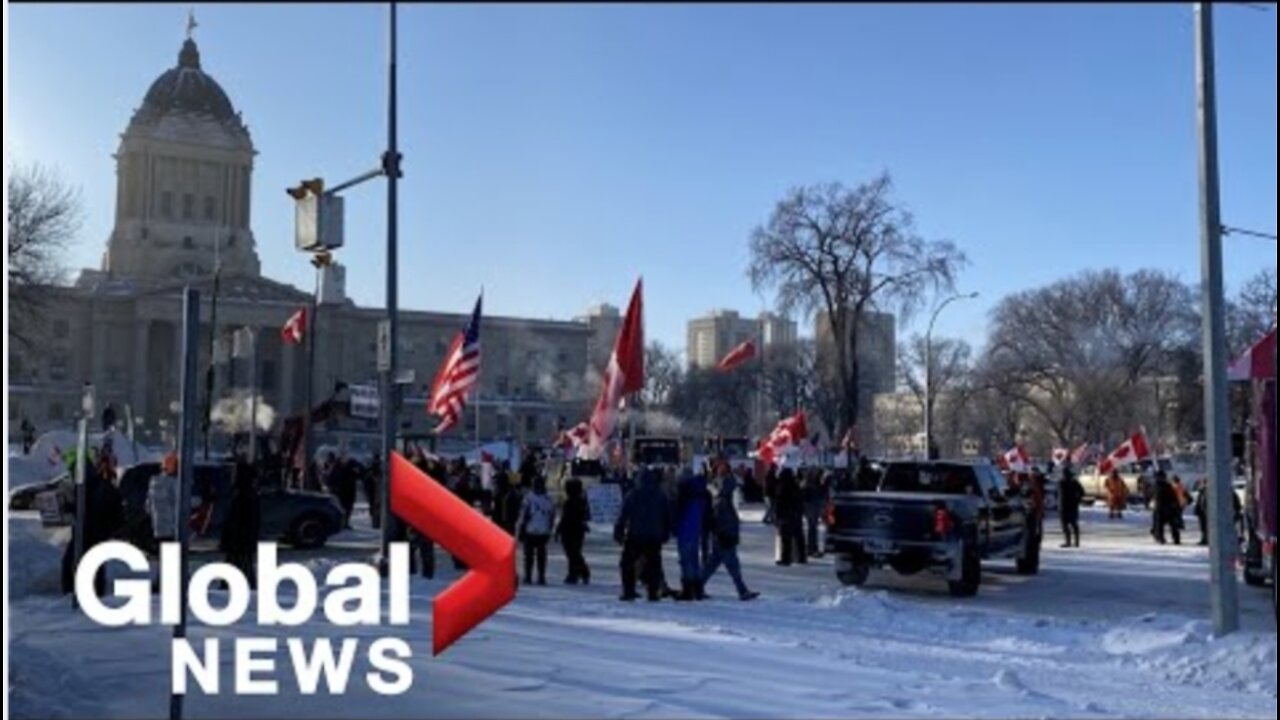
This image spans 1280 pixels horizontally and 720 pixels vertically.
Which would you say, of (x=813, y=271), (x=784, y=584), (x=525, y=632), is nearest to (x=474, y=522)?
(x=525, y=632)

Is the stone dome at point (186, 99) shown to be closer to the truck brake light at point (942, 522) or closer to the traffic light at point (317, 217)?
the traffic light at point (317, 217)

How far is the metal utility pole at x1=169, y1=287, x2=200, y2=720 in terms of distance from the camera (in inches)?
305

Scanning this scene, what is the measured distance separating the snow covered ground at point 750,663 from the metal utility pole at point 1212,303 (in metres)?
1.15

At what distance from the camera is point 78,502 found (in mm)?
14117

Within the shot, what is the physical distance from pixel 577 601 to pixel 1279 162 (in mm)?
8767

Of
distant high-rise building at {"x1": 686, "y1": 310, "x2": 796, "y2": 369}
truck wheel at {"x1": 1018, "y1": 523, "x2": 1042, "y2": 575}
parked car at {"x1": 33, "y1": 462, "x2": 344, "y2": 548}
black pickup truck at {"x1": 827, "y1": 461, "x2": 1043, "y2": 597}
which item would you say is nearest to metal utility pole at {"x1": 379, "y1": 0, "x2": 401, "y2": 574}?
parked car at {"x1": 33, "y1": 462, "x2": 344, "y2": 548}

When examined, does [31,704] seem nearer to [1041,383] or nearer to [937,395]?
[1041,383]

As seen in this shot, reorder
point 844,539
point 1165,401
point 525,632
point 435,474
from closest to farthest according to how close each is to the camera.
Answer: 1. point 525,632
2. point 844,539
3. point 435,474
4. point 1165,401

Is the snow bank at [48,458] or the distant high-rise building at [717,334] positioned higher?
the distant high-rise building at [717,334]

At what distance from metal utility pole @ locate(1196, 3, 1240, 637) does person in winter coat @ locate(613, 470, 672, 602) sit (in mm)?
5969

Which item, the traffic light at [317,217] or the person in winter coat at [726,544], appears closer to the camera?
the person in winter coat at [726,544]

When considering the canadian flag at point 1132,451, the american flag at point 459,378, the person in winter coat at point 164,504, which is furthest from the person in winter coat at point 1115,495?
the person in winter coat at point 164,504

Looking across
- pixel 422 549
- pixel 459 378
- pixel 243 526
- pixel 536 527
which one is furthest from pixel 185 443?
pixel 459 378

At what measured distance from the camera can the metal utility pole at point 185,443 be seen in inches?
305
